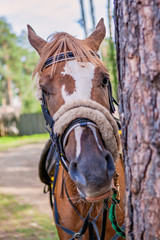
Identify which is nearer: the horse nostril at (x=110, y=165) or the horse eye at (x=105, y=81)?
the horse nostril at (x=110, y=165)

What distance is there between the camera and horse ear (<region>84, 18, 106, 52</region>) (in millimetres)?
2404

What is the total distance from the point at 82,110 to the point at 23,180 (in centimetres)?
696

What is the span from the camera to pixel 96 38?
2.49 metres

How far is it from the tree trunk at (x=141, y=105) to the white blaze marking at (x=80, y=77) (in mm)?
615

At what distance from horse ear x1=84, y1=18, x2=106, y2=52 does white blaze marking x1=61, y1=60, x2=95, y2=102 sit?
1.46 feet

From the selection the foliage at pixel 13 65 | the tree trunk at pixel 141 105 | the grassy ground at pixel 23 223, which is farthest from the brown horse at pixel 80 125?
the foliage at pixel 13 65

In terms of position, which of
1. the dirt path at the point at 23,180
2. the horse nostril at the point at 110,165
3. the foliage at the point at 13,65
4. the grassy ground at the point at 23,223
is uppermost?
the foliage at the point at 13,65

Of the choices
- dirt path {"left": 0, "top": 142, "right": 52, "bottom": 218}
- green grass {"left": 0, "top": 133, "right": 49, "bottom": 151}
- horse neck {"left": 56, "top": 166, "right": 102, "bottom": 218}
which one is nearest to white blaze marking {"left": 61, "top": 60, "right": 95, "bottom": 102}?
horse neck {"left": 56, "top": 166, "right": 102, "bottom": 218}

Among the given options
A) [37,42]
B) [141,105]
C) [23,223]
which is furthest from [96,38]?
[23,223]

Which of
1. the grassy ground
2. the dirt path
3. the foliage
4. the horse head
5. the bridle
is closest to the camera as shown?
the horse head

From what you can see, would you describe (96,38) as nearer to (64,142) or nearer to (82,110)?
(82,110)

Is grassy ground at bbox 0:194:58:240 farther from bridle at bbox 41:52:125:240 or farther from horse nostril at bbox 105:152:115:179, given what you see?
horse nostril at bbox 105:152:115:179

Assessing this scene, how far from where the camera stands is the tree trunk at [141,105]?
1126 millimetres

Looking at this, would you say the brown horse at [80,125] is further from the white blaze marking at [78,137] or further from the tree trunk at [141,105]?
the tree trunk at [141,105]
